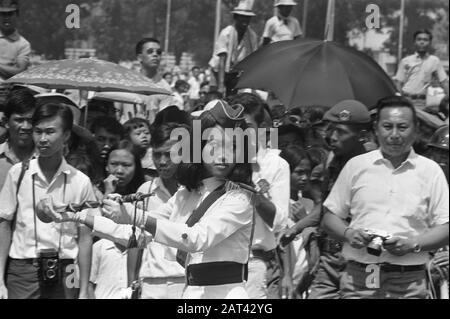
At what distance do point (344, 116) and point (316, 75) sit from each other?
1.28 meters

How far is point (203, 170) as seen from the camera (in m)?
5.97

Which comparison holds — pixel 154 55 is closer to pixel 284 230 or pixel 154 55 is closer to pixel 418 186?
pixel 284 230

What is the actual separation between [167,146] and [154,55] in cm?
380

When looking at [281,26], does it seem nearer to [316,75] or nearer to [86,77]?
[316,75]

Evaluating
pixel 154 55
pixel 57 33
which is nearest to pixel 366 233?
pixel 154 55

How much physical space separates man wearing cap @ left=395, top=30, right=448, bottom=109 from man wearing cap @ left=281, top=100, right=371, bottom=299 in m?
6.19

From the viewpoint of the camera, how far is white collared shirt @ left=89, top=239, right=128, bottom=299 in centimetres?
819

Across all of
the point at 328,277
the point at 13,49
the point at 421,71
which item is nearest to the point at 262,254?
the point at 328,277

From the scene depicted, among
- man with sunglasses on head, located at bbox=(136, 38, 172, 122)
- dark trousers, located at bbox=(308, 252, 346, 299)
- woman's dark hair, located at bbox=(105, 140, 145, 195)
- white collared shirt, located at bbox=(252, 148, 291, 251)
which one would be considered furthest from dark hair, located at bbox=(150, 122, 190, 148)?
man with sunglasses on head, located at bbox=(136, 38, 172, 122)

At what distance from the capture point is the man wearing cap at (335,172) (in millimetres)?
7969

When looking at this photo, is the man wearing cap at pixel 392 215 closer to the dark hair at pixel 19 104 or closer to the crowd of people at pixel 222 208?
the crowd of people at pixel 222 208

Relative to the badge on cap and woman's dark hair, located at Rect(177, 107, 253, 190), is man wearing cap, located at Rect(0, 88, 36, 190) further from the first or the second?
the badge on cap

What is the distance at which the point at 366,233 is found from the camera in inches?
266

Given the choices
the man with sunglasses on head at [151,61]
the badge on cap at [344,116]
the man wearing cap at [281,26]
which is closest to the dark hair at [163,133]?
the badge on cap at [344,116]
